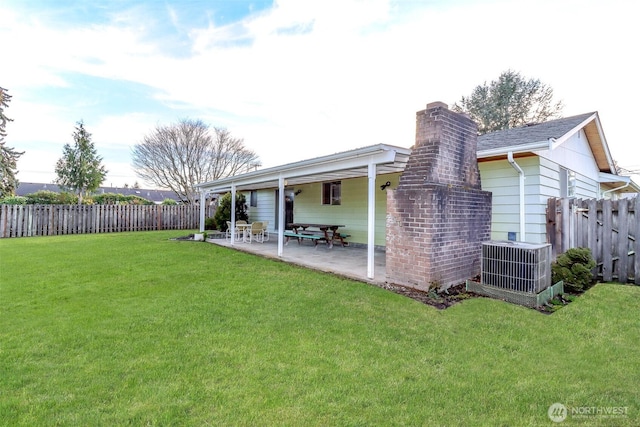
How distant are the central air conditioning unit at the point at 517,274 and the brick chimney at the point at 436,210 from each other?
58 cm

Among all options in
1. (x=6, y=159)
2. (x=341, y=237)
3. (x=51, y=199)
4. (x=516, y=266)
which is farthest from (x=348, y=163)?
(x=6, y=159)

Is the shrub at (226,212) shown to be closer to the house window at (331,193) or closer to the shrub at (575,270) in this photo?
the house window at (331,193)

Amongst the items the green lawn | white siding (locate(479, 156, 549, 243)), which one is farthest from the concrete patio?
white siding (locate(479, 156, 549, 243))

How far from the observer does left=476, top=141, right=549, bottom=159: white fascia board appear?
18.2ft

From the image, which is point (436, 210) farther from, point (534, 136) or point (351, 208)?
point (351, 208)

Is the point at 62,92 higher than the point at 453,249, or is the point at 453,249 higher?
the point at 62,92

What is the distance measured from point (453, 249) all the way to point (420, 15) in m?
6.34

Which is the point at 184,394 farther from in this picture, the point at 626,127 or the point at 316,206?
the point at 626,127

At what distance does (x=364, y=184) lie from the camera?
10.1 m

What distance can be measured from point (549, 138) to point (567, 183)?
307 centimetres

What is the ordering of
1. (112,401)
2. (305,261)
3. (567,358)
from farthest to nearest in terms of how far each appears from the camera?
(305,261) < (567,358) < (112,401)

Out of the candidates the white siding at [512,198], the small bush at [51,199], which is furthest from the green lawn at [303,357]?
the small bush at [51,199]

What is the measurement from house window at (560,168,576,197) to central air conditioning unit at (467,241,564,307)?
13.4 ft

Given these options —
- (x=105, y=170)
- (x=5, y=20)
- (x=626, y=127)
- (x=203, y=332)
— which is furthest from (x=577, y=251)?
(x=105, y=170)
